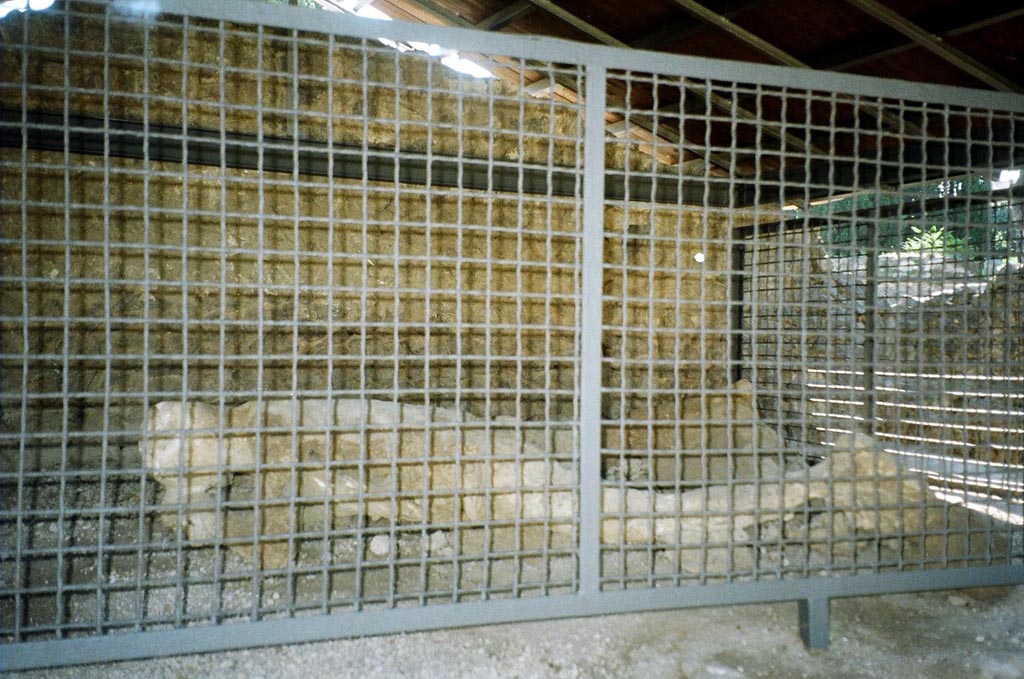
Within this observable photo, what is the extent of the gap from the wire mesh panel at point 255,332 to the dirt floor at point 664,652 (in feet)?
0.93

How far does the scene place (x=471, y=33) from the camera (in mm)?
2711

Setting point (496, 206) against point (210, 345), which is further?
point (496, 206)

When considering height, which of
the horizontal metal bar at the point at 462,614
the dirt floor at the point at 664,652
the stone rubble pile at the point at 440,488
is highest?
the stone rubble pile at the point at 440,488

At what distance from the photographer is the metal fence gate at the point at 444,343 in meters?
2.61

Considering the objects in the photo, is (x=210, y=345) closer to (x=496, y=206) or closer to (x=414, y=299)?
(x=414, y=299)


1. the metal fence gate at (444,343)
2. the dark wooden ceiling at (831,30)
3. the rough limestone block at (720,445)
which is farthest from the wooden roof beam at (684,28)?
the rough limestone block at (720,445)

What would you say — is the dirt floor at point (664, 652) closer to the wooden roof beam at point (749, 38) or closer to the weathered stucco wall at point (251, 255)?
the weathered stucco wall at point (251, 255)

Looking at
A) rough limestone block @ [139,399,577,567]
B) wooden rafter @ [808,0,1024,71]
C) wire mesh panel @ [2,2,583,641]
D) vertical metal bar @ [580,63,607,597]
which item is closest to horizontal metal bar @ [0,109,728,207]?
wire mesh panel @ [2,2,583,641]

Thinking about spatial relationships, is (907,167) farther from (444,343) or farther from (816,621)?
(444,343)

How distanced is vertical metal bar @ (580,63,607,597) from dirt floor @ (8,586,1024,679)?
0.41 m

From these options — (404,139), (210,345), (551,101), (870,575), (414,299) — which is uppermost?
(404,139)

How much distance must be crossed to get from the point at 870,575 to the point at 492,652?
1551 millimetres

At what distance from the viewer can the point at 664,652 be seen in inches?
121

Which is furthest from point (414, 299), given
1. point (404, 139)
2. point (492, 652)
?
point (492, 652)
